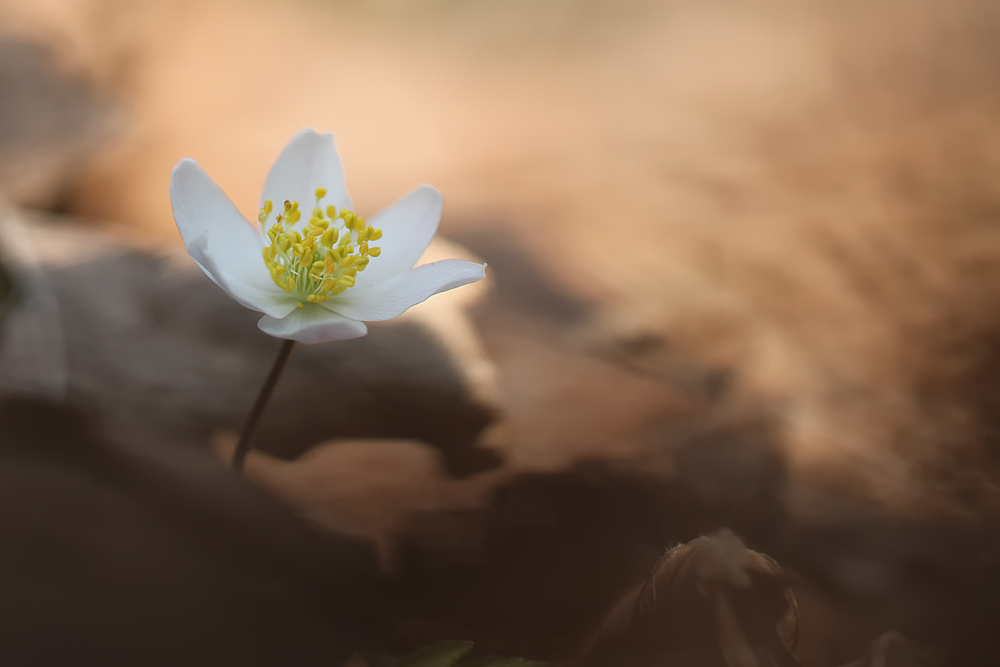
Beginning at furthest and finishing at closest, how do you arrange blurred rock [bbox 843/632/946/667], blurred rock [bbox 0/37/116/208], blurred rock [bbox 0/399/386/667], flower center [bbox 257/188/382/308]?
1. blurred rock [bbox 0/37/116/208]
2. flower center [bbox 257/188/382/308]
3. blurred rock [bbox 843/632/946/667]
4. blurred rock [bbox 0/399/386/667]

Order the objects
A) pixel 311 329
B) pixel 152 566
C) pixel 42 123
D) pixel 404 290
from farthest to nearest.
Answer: pixel 42 123 → pixel 404 290 → pixel 311 329 → pixel 152 566

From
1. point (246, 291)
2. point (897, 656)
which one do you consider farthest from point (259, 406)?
point (897, 656)

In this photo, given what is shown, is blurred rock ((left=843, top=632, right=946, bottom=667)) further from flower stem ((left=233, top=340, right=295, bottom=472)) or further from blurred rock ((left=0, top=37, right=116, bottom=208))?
blurred rock ((left=0, top=37, right=116, bottom=208))

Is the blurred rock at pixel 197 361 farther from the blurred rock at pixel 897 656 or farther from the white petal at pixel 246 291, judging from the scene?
the blurred rock at pixel 897 656

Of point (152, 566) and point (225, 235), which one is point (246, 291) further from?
point (152, 566)

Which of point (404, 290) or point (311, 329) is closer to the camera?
point (311, 329)

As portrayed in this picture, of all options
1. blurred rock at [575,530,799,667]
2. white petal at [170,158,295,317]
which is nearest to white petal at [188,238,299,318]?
white petal at [170,158,295,317]
